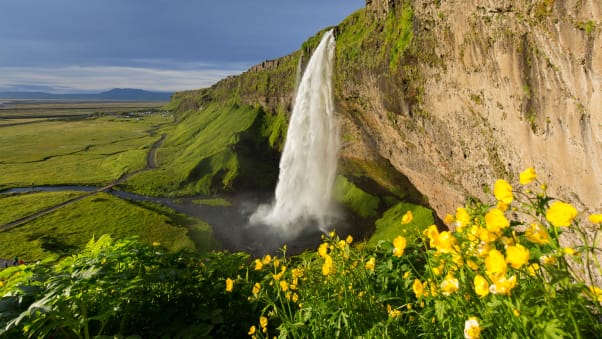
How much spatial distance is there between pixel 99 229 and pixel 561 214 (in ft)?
158

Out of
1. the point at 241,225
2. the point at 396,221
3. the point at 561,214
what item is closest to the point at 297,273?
the point at 561,214

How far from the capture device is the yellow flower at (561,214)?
67.5 inches

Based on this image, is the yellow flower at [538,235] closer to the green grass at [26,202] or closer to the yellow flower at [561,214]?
the yellow flower at [561,214]

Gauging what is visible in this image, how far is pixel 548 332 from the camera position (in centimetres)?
178

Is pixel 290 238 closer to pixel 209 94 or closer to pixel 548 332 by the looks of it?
pixel 548 332

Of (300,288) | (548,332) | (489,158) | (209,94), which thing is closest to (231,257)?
(300,288)

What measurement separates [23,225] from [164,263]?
170ft

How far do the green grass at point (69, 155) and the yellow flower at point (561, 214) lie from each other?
75371 millimetres

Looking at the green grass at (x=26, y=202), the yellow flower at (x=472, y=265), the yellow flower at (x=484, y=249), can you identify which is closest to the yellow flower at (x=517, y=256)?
the yellow flower at (x=484, y=249)

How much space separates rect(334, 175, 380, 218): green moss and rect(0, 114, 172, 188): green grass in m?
49.5

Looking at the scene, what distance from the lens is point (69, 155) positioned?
299ft

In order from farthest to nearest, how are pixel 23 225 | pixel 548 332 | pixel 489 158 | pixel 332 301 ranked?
pixel 23 225 < pixel 489 158 < pixel 332 301 < pixel 548 332

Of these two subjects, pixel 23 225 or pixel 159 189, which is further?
pixel 159 189

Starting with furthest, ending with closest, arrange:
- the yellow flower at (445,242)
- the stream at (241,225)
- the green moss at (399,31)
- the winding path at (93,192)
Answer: the winding path at (93,192) < the stream at (241,225) < the green moss at (399,31) < the yellow flower at (445,242)
